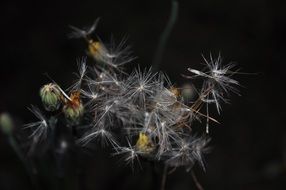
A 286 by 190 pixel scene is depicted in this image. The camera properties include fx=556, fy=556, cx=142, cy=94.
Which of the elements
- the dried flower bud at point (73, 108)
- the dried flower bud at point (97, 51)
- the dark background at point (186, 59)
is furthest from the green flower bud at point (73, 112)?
the dark background at point (186, 59)

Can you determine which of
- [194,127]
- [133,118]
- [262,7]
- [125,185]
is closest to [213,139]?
[194,127]

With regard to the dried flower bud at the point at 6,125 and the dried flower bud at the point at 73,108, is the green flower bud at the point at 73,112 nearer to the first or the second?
the dried flower bud at the point at 73,108

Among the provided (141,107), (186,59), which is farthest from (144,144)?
(186,59)

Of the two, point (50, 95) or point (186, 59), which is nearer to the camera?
point (50, 95)

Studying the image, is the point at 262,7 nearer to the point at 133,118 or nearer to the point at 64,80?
the point at 64,80

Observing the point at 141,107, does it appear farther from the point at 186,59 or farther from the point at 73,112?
the point at 186,59

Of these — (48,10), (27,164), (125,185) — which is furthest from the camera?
(48,10)

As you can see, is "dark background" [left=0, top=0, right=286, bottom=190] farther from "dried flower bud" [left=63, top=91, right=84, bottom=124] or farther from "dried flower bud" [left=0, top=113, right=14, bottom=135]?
"dried flower bud" [left=63, top=91, right=84, bottom=124]
